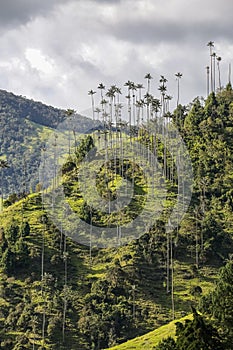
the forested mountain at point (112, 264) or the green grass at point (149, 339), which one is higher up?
the forested mountain at point (112, 264)

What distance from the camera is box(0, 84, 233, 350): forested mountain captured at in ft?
362

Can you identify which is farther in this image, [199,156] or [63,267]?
[199,156]

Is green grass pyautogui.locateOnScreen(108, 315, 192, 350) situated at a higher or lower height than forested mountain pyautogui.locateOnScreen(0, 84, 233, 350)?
lower

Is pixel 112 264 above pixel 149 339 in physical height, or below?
above

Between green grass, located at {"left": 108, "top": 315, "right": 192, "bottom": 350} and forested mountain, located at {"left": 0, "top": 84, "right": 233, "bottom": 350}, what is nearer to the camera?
green grass, located at {"left": 108, "top": 315, "right": 192, "bottom": 350}

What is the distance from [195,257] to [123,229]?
56.0 ft

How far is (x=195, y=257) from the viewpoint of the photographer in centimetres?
13025

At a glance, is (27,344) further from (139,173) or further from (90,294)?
(139,173)

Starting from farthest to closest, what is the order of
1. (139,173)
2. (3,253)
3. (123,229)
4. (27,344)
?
1. (139,173)
2. (123,229)
3. (3,253)
4. (27,344)

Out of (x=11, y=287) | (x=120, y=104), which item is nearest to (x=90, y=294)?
(x=11, y=287)

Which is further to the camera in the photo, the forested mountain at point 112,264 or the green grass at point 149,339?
the forested mountain at point 112,264

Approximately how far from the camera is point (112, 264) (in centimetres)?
12738

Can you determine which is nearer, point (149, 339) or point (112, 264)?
point (149, 339)

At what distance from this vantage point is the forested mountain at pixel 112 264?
110312 millimetres
